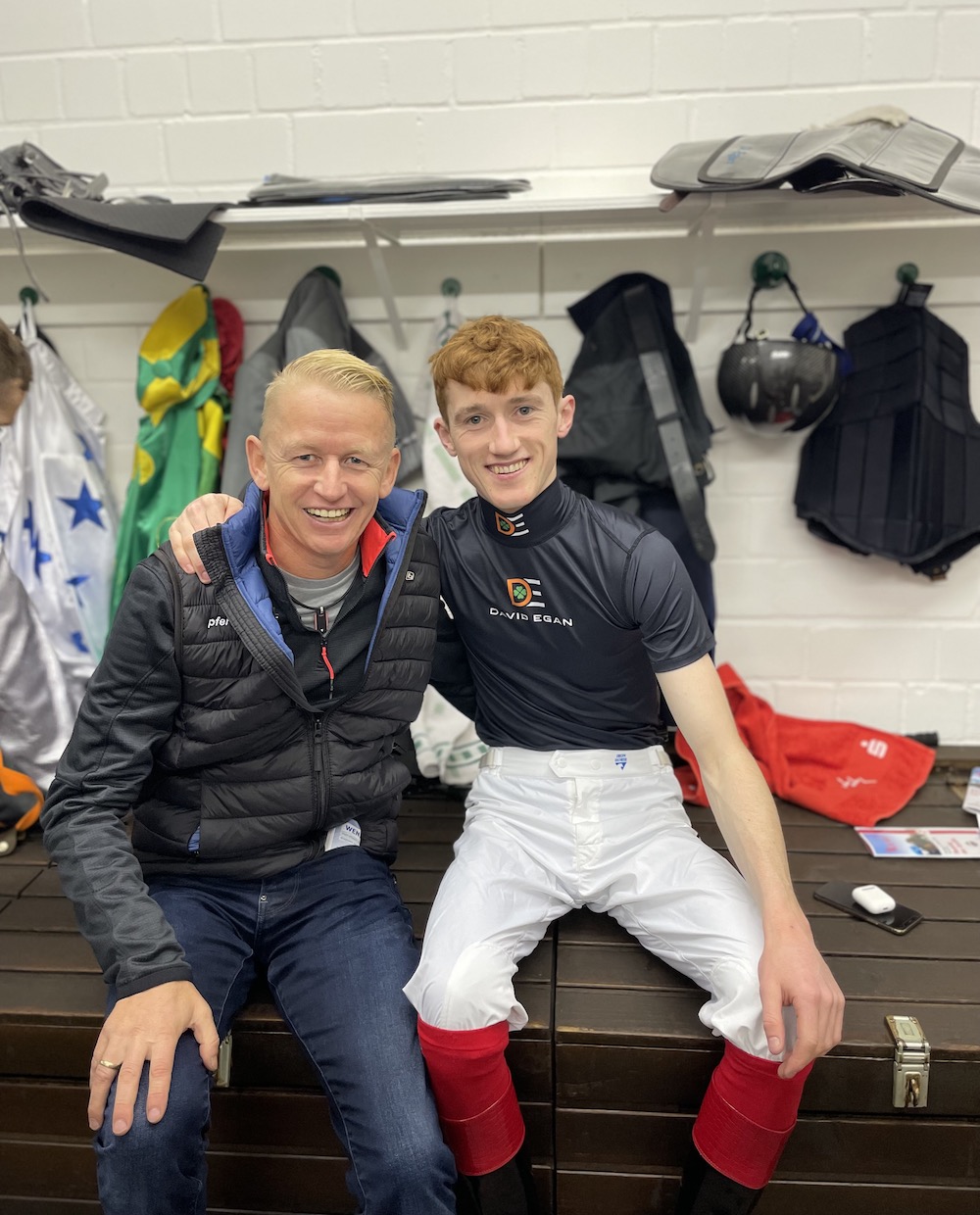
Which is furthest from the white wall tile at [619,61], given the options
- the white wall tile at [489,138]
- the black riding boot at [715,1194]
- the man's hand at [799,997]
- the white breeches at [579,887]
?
the black riding boot at [715,1194]

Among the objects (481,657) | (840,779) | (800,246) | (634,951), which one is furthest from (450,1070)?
(800,246)

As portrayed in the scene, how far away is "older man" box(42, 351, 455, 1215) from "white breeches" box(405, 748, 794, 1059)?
0.34ft

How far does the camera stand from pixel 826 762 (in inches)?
89.2

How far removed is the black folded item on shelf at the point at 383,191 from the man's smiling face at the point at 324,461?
68 centimetres

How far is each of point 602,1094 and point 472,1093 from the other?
0.25 m

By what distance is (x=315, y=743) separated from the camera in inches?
61.3

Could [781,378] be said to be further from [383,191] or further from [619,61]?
[383,191]

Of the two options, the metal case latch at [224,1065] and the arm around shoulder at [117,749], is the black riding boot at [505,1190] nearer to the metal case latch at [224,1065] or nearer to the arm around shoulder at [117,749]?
the metal case latch at [224,1065]

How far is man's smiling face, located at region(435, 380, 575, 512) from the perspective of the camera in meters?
1.55

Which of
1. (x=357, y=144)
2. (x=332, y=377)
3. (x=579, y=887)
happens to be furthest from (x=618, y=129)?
(x=579, y=887)

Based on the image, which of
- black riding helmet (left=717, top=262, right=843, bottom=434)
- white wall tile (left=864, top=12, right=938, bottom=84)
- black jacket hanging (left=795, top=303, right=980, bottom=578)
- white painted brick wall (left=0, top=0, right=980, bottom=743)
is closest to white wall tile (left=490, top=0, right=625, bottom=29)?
white painted brick wall (left=0, top=0, right=980, bottom=743)

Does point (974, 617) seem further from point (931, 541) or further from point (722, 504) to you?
point (722, 504)

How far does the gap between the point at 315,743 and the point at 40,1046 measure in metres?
0.65

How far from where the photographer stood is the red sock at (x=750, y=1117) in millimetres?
1339
